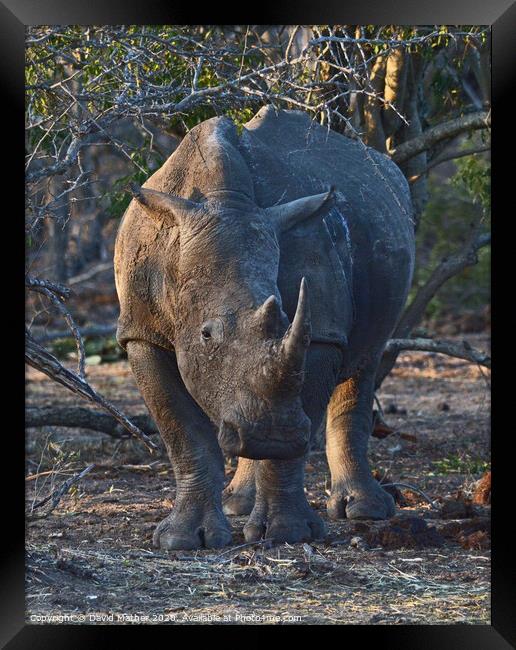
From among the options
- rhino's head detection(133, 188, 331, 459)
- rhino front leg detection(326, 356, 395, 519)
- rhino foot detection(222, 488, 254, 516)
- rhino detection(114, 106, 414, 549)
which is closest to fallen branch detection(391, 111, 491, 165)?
rhino detection(114, 106, 414, 549)

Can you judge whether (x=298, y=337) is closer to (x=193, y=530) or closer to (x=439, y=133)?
(x=193, y=530)

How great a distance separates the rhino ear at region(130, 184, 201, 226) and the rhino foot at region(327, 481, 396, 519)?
254cm

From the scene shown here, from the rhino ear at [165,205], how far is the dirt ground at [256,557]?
1.46 metres

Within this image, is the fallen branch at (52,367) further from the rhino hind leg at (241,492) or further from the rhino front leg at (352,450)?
the rhino front leg at (352,450)

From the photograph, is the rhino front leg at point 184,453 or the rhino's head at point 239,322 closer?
the rhino's head at point 239,322

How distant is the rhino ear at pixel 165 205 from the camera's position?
7.61 metres

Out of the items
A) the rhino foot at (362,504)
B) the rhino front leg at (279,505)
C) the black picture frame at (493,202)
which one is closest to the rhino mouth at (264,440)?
the black picture frame at (493,202)

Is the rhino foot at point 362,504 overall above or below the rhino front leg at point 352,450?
below

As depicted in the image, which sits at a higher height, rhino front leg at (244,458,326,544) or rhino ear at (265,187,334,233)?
rhino ear at (265,187,334,233)

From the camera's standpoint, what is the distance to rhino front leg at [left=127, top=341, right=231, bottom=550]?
27.0 feet

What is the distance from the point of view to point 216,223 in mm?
7504

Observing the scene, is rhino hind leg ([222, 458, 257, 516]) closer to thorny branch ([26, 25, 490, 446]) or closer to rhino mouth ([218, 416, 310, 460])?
thorny branch ([26, 25, 490, 446])

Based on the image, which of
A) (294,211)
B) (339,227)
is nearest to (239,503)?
(339,227)
